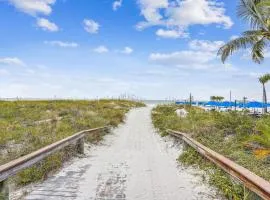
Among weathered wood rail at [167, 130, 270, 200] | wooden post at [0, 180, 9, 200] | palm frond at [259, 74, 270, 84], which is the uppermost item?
palm frond at [259, 74, 270, 84]

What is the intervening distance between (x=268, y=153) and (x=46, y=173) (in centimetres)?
524

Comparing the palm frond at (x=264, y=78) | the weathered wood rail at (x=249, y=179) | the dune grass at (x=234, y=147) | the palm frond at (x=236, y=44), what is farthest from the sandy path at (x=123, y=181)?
the palm frond at (x=264, y=78)

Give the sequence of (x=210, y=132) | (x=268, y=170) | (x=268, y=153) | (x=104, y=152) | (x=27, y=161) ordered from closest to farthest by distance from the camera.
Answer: (x=27, y=161), (x=268, y=170), (x=268, y=153), (x=104, y=152), (x=210, y=132)

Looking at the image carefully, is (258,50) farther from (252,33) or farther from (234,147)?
(234,147)

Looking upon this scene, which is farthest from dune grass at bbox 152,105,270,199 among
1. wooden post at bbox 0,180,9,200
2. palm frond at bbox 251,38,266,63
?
palm frond at bbox 251,38,266,63

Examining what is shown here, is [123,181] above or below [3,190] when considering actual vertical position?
below

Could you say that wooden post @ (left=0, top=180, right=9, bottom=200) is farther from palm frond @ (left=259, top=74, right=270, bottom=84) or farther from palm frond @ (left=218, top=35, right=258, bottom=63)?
palm frond @ (left=259, top=74, right=270, bottom=84)

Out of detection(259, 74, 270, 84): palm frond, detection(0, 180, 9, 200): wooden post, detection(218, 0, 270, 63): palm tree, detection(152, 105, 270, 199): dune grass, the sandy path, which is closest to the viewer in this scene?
detection(0, 180, 9, 200): wooden post

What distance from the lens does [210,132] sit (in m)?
15.5

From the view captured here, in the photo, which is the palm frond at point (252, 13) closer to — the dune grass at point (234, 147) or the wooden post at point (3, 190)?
the dune grass at point (234, 147)

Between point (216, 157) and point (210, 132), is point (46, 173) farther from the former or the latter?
point (210, 132)

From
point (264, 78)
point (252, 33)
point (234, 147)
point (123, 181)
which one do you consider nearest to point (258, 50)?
point (252, 33)

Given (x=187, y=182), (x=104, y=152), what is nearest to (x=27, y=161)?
(x=187, y=182)

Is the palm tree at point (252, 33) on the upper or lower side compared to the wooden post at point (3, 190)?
upper
